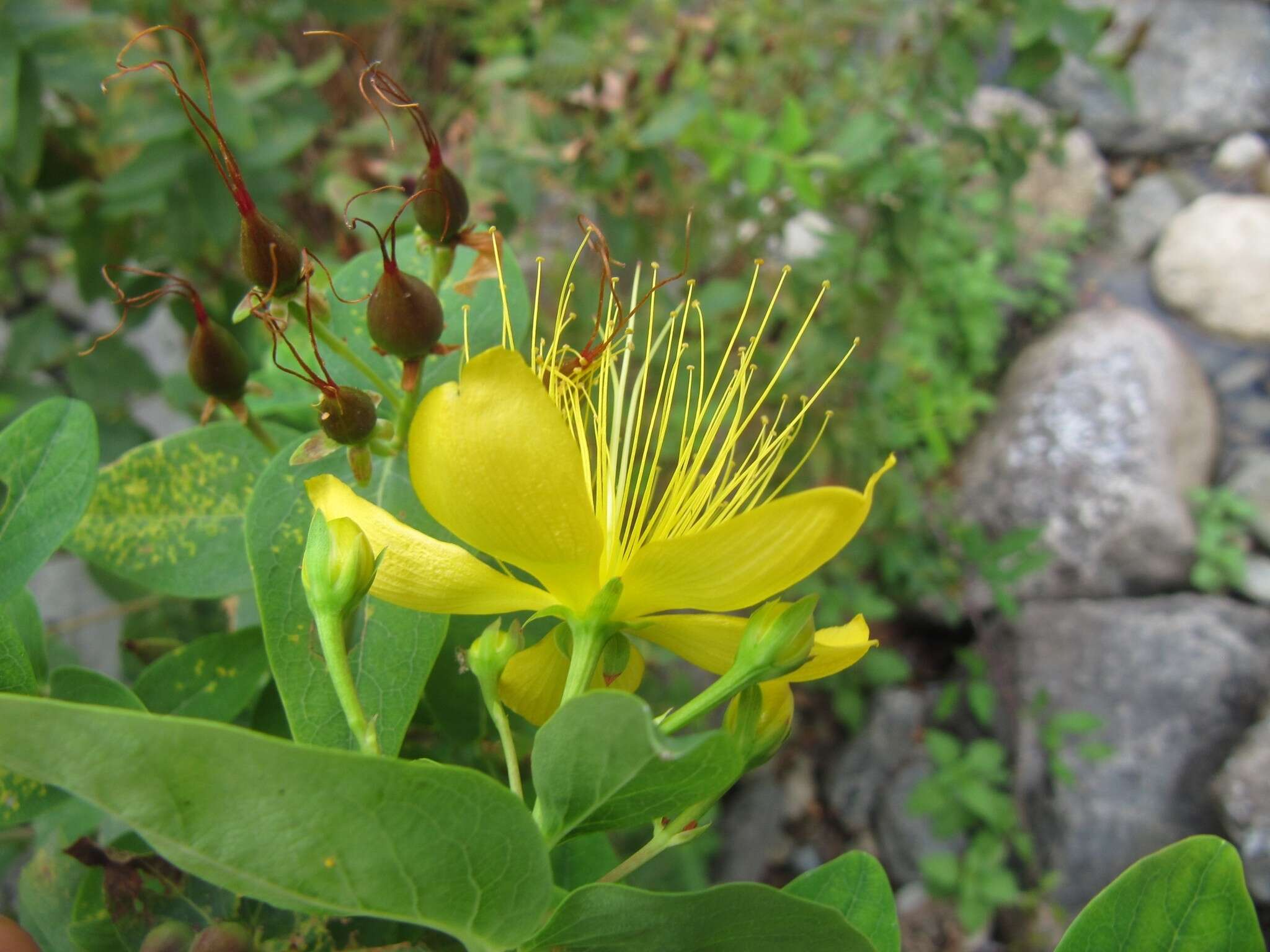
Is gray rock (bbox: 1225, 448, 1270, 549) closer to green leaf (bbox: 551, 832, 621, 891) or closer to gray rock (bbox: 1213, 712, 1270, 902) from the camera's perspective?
gray rock (bbox: 1213, 712, 1270, 902)

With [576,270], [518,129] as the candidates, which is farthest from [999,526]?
[518,129]

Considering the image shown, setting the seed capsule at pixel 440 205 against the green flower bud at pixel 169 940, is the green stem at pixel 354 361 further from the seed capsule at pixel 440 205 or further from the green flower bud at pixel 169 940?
the green flower bud at pixel 169 940

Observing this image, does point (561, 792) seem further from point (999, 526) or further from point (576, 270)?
point (999, 526)

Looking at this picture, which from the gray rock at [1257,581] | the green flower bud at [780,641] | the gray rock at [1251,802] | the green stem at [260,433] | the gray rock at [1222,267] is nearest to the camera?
the green flower bud at [780,641]

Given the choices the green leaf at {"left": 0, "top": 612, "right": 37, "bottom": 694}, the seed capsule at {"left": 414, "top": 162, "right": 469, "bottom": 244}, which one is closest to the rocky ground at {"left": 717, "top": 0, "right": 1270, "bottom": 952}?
the seed capsule at {"left": 414, "top": 162, "right": 469, "bottom": 244}

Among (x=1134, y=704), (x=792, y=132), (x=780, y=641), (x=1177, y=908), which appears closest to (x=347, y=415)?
(x=780, y=641)

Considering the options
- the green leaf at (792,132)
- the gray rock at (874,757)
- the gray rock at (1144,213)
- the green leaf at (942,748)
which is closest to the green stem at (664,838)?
the green leaf at (792,132)
